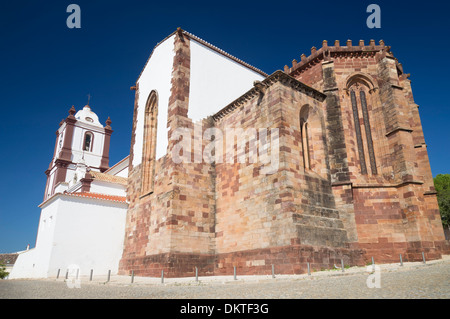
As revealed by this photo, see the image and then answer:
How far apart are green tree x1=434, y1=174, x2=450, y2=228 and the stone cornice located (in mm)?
23459

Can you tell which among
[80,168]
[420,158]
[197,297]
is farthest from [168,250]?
[80,168]

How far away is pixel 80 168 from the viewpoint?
26.9m

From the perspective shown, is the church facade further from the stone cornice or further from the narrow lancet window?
the narrow lancet window

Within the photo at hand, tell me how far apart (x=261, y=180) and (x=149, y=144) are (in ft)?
27.7

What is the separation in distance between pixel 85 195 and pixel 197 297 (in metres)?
14.1

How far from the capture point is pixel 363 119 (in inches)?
625

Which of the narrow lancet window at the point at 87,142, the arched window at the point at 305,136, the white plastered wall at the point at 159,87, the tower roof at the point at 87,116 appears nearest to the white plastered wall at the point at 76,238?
the white plastered wall at the point at 159,87

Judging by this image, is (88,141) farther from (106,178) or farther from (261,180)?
(261,180)

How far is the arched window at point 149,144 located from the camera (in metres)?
18.5

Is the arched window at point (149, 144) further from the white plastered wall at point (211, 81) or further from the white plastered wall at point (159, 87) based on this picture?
the white plastered wall at point (211, 81)

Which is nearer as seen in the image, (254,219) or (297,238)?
(297,238)

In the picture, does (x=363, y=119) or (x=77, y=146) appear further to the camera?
(x=77, y=146)

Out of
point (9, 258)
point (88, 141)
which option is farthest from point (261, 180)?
point (9, 258)
